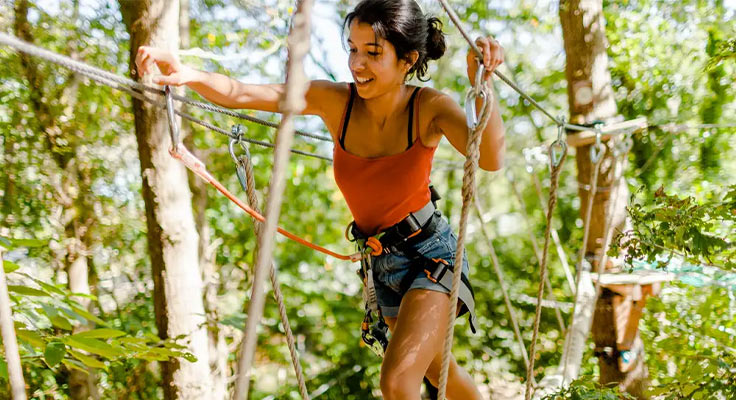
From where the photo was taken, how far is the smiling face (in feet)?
4.77

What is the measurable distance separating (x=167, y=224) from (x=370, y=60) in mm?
1326

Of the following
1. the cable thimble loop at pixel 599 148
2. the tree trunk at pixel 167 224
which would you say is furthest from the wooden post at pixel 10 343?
the cable thimble loop at pixel 599 148

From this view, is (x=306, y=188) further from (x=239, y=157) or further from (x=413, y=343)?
(x=413, y=343)

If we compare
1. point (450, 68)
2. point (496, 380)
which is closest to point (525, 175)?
point (450, 68)

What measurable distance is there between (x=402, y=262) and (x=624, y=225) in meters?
1.91

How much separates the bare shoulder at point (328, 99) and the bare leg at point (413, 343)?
481 millimetres

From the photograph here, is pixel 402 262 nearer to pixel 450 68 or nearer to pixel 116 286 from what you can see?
pixel 116 286

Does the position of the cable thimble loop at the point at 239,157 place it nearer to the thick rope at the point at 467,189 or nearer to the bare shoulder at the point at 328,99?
the bare shoulder at the point at 328,99

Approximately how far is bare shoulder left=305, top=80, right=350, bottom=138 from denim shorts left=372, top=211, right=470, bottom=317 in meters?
0.35

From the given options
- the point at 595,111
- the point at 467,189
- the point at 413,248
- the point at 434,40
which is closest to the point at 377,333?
the point at 413,248

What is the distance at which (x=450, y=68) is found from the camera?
17.9 ft

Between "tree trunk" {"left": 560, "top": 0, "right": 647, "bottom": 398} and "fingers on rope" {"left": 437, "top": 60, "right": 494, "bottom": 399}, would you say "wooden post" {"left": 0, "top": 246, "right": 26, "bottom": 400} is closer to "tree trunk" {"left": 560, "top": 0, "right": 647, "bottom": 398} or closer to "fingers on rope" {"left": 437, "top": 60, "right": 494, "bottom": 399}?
"fingers on rope" {"left": 437, "top": 60, "right": 494, "bottom": 399}

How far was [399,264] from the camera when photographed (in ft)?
5.19

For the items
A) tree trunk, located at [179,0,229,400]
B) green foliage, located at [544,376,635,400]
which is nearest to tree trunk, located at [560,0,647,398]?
green foliage, located at [544,376,635,400]
